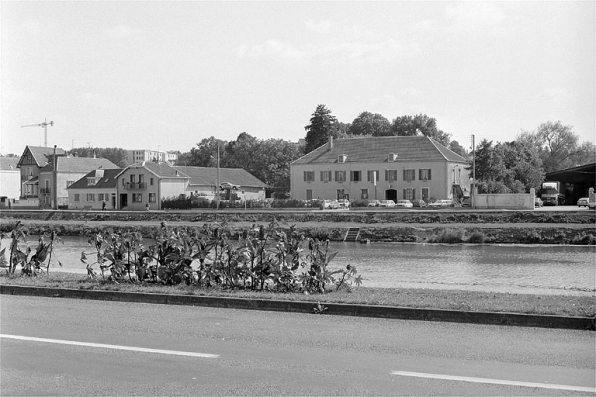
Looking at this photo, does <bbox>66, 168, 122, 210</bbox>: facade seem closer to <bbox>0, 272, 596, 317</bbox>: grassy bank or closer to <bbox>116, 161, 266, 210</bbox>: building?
<bbox>116, 161, 266, 210</bbox>: building

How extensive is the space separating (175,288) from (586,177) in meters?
87.6

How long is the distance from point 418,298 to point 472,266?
17.1 m

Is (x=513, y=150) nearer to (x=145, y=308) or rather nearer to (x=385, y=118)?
(x=385, y=118)

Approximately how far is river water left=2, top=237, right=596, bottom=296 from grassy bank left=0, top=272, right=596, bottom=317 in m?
2.38

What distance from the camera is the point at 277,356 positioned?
908 centimetres

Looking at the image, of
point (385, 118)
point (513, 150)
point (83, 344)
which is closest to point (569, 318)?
point (83, 344)

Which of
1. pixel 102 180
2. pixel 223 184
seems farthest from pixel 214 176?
pixel 102 180

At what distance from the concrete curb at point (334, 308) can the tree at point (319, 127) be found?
106 m

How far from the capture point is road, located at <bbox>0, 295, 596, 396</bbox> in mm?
7629

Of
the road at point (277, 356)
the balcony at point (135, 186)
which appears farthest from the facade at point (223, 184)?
the road at point (277, 356)

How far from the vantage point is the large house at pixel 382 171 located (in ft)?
284

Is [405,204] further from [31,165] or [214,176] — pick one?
[31,165]

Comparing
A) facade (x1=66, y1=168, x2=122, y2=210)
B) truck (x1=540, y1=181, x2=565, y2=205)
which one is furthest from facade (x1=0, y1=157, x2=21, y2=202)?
truck (x1=540, y1=181, x2=565, y2=205)

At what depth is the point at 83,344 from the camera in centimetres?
978
